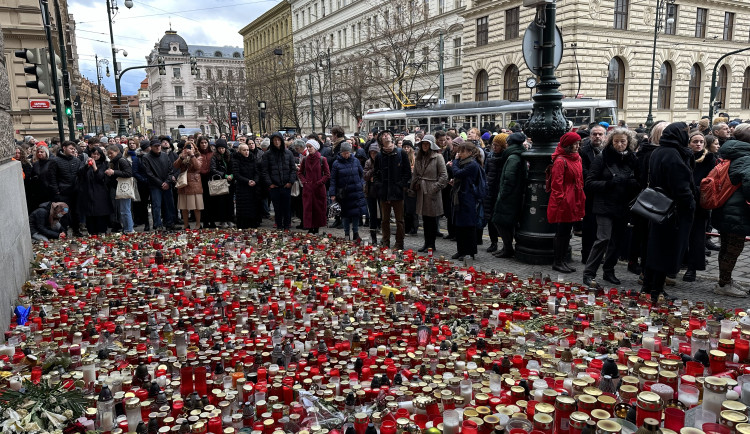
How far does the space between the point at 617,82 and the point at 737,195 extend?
31389 mm

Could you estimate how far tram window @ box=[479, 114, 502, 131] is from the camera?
72.2 feet

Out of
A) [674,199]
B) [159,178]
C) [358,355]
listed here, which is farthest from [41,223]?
[674,199]

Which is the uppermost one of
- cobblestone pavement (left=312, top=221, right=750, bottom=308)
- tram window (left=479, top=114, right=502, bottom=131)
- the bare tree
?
the bare tree

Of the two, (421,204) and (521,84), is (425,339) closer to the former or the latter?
(421,204)

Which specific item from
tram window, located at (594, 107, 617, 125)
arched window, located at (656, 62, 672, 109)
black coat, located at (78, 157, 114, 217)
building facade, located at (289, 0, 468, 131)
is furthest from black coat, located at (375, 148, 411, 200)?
arched window, located at (656, 62, 672, 109)

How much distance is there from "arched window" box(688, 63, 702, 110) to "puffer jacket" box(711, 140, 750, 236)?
36.9 metres

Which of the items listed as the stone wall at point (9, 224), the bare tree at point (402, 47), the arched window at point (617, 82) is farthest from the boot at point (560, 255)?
the arched window at point (617, 82)

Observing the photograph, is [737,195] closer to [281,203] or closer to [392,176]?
[392,176]

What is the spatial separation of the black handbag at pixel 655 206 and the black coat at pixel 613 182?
933mm

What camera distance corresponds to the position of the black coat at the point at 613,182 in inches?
262

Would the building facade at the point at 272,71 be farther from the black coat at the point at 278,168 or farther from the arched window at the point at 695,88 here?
the arched window at the point at 695,88

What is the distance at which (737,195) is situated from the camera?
20.1ft

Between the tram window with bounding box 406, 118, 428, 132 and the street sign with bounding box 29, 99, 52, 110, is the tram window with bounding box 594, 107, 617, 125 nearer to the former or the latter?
the tram window with bounding box 406, 118, 428, 132

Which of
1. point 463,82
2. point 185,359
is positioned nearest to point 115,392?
point 185,359
